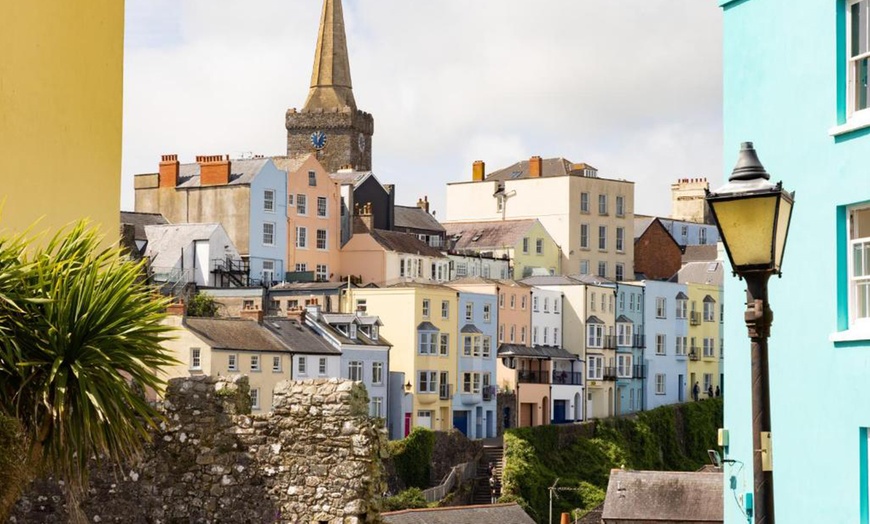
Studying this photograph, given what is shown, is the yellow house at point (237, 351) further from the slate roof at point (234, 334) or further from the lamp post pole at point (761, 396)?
the lamp post pole at point (761, 396)

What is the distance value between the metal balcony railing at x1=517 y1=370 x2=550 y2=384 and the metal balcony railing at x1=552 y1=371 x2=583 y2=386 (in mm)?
712

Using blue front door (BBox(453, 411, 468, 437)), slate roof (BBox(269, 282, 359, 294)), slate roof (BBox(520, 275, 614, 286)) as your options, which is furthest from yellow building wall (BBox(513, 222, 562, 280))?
slate roof (BBox(269, 282, 359, 294))

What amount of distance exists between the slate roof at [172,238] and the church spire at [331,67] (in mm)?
54589

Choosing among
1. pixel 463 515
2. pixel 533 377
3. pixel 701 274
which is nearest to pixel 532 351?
pixel 533 377

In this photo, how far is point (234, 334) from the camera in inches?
2847

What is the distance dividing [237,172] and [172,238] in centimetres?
1019

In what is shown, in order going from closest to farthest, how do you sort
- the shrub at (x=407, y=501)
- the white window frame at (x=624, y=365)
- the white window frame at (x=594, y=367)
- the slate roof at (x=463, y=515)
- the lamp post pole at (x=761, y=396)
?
the lamp post pole at (x=761, y=396) < the slate roof at (x=463, y=515) < the shrub at (x=407, y=501) < the white window frame at (x=594, y=367) < the white window frame at (x=624, y=365)

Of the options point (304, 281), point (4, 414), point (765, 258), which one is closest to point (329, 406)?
point (4, 414)

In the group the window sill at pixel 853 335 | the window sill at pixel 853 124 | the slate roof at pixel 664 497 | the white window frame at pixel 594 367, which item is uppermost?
the window sill at pixel 853 124

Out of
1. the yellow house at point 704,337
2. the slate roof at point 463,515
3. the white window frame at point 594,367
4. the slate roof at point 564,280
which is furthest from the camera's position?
the yellow house at point 704,337

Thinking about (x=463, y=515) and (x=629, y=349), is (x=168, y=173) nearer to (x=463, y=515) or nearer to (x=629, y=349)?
(x=629, y=349)

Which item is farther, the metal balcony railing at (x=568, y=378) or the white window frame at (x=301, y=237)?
the metal balcony railing at (x=568, y=378)

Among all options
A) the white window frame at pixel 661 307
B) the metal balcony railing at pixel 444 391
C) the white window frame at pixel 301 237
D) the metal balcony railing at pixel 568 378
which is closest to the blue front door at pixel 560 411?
the metal balcony railing at pixel 568 378

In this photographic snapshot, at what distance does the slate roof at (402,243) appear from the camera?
3969 inches
